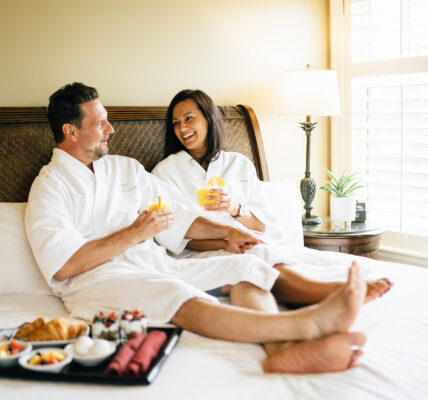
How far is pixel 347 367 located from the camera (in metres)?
1.39

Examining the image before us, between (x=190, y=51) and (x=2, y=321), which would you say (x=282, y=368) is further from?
(x=190, y=51)

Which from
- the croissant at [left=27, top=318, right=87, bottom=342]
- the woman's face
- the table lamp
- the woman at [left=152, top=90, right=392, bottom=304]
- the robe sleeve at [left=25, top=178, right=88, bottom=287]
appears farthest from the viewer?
the table lamp

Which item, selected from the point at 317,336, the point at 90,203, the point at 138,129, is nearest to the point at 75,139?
the point at 90,203

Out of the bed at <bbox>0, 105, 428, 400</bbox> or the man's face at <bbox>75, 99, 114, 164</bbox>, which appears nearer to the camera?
the bed at <bbox>0, 105, 428, 400</bbox>

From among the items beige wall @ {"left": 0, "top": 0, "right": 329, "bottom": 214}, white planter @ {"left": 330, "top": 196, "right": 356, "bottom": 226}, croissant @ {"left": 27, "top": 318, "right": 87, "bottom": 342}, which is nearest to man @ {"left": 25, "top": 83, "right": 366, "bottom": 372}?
croissant @ {"left": 27, "top": 318, "right": 87, "bottom": 342}

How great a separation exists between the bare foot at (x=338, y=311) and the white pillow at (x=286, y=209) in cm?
133

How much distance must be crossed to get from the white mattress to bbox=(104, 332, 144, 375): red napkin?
1.7 inches

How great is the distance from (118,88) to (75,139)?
2.26ft

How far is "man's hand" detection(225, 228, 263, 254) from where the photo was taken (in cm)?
229

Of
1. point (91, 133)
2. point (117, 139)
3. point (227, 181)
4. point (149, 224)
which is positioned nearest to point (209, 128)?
point (227, 181)

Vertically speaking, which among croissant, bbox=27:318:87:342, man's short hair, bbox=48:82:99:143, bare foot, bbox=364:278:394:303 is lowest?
croissant, bbox=27:318:87:342

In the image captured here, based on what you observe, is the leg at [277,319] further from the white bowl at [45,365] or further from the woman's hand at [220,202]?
the woman's hand at [220,202]

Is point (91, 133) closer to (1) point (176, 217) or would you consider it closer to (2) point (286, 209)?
(1) point (176, 217)

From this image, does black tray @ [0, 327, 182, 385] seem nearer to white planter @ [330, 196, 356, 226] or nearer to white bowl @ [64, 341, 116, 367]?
white bowl @ [64, 341, 116, 367]
